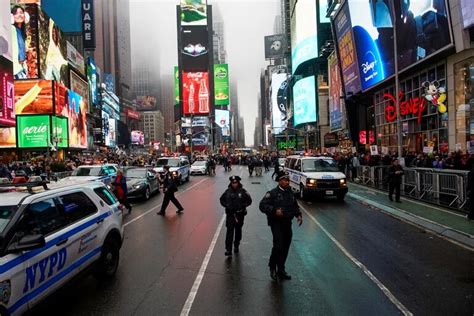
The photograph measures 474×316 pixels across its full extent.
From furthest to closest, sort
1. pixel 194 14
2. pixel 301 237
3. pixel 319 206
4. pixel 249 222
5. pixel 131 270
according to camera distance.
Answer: pixel 194 14 < pixel 319 206 < pixel 249 222 < pixel 301 237 < pixel 131 270

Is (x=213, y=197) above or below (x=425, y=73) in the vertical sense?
below

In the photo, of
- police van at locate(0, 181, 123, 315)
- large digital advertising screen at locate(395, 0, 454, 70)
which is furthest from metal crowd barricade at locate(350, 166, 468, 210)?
police van at locate(0, 181, 123, 315)

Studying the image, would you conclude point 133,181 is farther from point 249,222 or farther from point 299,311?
point 299,311

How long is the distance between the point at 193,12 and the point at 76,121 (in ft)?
323

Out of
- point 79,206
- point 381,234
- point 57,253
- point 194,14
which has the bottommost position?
point 381,234

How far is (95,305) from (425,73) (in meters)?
26.1

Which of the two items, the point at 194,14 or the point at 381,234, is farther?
the point at 194,14

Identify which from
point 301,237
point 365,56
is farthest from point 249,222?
point 365,56

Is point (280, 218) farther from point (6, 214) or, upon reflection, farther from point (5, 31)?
point (5, 31)

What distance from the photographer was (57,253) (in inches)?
204

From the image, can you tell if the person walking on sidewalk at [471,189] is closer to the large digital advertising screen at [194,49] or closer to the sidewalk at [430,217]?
the sidewalk at [430,217]

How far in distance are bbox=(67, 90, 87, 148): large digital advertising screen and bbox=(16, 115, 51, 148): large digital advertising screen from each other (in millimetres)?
5702

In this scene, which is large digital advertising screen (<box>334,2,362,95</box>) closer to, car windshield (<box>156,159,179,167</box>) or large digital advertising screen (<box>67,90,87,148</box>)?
car windshield (<box>156,159,179,167</box>)

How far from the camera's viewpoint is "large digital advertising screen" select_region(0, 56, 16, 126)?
3503 cm
